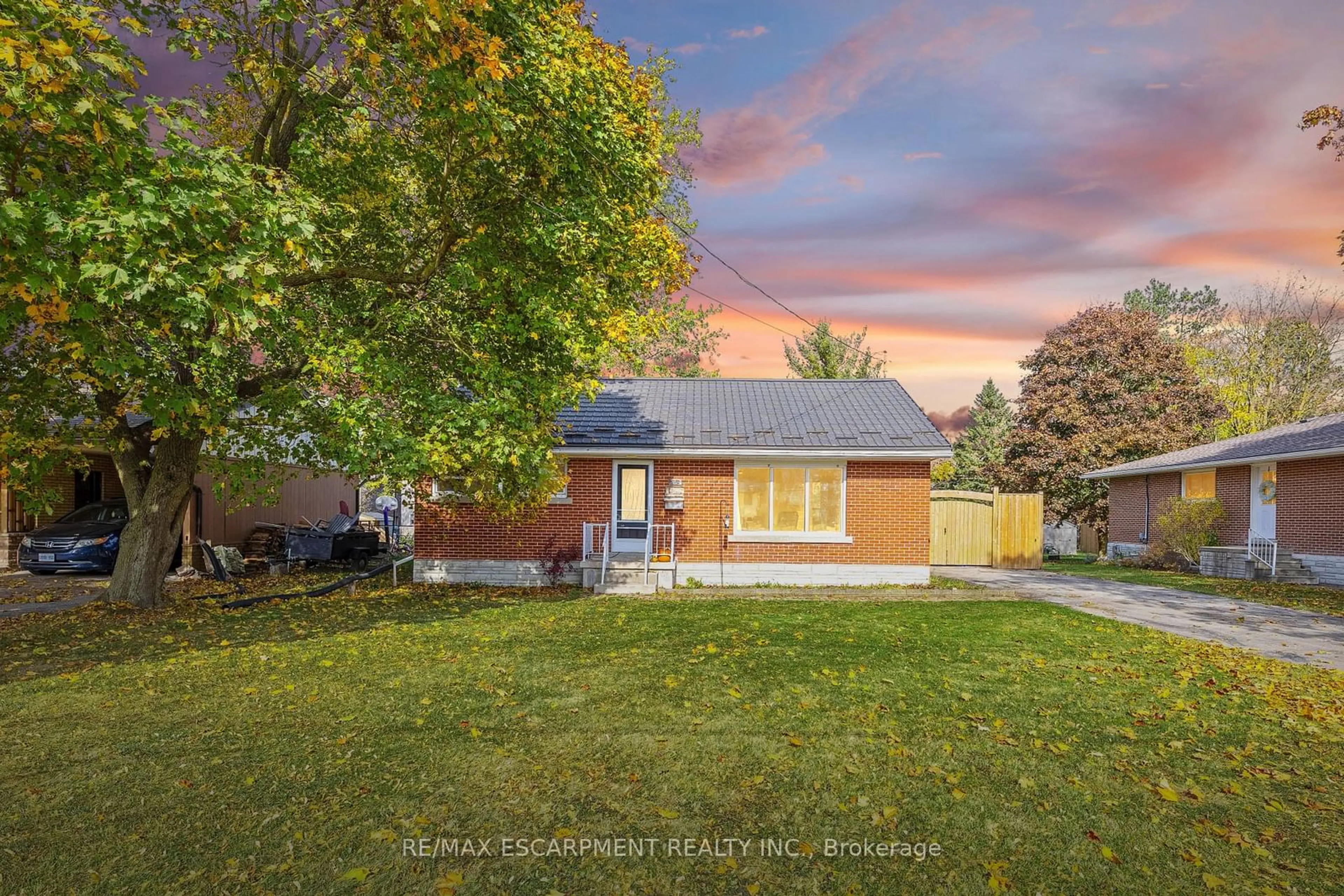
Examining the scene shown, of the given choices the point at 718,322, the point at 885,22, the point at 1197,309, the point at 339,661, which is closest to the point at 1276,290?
the point at 1197,309

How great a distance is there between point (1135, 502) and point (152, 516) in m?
27.9

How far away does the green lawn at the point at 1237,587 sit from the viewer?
13102 mm

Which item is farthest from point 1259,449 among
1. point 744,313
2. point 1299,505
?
point 744,313

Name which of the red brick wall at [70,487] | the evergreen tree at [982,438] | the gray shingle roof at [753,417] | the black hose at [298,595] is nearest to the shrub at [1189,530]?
the gray shingle roof at [753,417]

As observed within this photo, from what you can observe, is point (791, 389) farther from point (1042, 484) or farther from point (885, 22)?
point (1042, 484)

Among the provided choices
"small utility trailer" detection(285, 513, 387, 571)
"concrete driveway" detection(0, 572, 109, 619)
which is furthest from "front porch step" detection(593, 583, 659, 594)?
"concrete driveway" detection(0, 572, 109, 619)

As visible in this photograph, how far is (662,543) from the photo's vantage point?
48.1ft

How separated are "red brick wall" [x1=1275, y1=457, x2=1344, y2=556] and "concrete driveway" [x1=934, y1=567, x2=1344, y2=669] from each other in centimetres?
462

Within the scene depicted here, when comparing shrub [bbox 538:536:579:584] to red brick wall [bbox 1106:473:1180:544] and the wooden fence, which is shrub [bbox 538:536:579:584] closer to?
the wooden fence

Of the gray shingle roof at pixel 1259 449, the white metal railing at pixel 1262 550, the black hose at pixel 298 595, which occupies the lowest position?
the black hose at pixel 298 595

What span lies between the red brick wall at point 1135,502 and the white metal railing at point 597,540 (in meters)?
17.9

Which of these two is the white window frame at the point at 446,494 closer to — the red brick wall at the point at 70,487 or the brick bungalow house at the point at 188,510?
the brick bungalow house at the point at 188,510

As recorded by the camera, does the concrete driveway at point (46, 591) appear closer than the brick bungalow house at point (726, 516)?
Yes

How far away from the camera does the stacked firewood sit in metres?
18.3
